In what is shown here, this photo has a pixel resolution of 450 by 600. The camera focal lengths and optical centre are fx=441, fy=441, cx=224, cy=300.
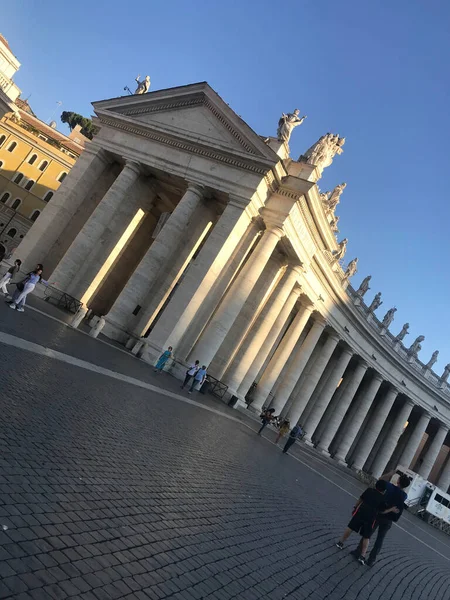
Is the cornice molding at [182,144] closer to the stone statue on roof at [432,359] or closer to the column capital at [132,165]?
the column capital at [132,165]

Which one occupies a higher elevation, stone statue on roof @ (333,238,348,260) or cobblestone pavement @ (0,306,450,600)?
stone statue on roof @ (333,238,348,260)

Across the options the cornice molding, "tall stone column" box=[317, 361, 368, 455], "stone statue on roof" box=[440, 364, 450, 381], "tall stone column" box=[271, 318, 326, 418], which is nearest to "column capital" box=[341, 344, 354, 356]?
"tall stone column" box=[317, 361, 368, 455]

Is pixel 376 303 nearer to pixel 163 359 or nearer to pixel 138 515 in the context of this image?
pixel 163 359

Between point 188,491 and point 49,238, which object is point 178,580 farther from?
point 49,238

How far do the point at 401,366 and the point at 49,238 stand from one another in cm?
3496

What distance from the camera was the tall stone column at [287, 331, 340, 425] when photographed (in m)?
37.1

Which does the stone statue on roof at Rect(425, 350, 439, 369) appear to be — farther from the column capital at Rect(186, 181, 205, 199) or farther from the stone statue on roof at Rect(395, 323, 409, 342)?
the column capital at Rect(186, 181, 205, 199)

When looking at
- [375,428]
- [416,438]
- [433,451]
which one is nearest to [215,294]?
[375,428]

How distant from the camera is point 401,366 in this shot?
44.5m

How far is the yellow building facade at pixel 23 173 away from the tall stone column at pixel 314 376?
129 feet

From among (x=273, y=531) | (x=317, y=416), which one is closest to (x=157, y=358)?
(x=273, y=531)

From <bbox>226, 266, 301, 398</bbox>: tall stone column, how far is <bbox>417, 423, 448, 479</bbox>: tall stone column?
28.9 meters

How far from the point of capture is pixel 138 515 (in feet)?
16.5

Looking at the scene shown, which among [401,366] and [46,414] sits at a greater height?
[401,366]
